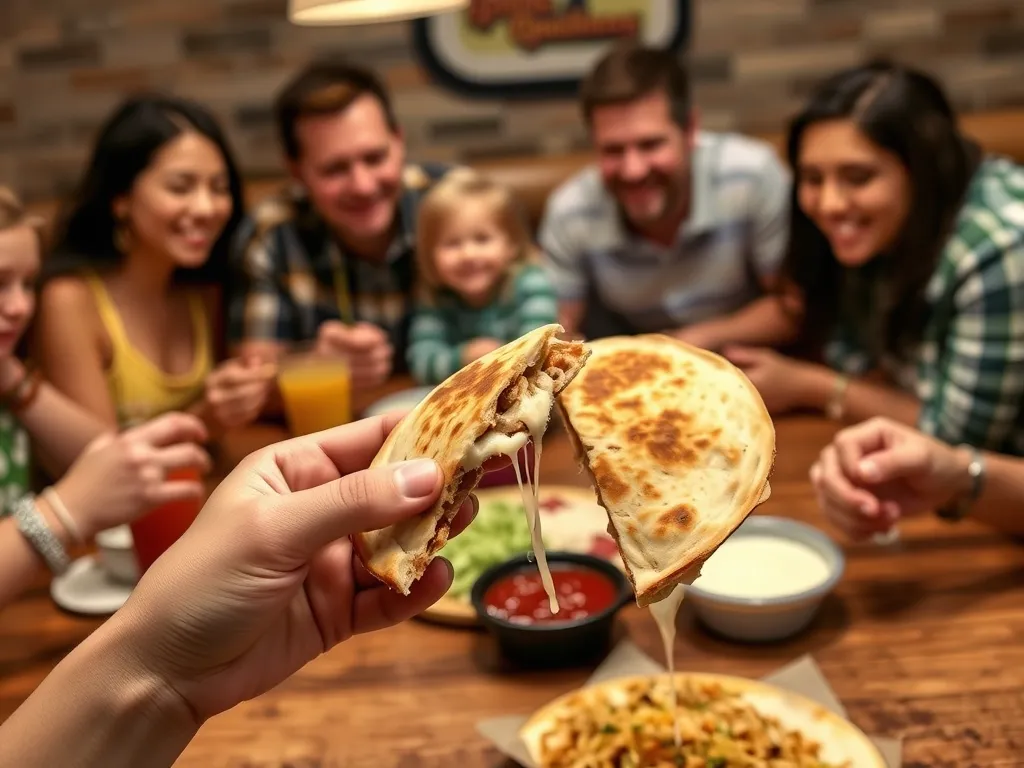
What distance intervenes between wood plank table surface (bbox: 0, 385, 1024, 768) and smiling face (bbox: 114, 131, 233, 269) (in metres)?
1.20

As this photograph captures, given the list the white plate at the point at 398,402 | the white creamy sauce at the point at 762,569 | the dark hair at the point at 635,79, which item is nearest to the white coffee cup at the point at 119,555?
the white plate at the point at 398,402

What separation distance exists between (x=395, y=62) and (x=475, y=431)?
354 cm

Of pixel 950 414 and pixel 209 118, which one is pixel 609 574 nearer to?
pixel 950 414

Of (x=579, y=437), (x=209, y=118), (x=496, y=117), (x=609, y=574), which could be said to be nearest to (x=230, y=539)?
(x=579, y=437)

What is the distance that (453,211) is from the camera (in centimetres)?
310

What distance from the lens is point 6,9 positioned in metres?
4.22

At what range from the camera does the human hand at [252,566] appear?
1151mm

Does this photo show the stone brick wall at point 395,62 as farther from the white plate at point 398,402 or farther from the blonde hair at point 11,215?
the blonde hair at point 11,215

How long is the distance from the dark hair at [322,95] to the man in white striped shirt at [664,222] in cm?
75

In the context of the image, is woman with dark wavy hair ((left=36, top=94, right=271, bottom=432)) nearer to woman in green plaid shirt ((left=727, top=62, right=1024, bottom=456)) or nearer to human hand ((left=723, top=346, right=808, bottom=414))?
human hand ((left=723, top=346, right=808, bottom=414))

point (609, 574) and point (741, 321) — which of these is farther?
point (741, 321)

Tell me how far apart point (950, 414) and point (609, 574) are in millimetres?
1136

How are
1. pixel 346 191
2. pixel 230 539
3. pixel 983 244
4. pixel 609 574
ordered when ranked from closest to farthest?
pixel 230 539
pixel 609 574
pixel 983 244
pixel 346 191

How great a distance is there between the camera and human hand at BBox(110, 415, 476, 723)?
1151 mm
